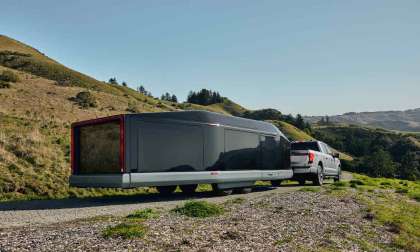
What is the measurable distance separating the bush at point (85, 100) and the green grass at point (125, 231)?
38485 millimetres

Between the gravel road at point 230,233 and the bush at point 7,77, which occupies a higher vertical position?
the bush at point 7,77

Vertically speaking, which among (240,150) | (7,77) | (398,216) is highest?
(7,77)

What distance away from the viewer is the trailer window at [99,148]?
12.6 m

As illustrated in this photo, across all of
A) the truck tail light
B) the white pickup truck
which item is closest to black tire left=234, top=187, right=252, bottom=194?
the white pickup truck

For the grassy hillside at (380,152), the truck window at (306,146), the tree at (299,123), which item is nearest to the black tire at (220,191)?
the truck window at (306,146)

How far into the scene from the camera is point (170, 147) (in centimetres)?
1335

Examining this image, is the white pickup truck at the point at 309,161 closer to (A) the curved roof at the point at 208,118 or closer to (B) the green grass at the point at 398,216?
(A) the curved roof at the point at 208,118

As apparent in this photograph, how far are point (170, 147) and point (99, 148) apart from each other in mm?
2205

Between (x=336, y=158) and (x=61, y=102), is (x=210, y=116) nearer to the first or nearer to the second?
(x=336, y=158)

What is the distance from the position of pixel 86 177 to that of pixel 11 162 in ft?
18.6

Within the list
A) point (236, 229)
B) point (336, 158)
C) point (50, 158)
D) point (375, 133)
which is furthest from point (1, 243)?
point (375, 133)


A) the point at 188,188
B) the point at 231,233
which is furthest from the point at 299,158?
the point at 231,233

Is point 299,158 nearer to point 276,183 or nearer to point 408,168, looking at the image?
point 276,183

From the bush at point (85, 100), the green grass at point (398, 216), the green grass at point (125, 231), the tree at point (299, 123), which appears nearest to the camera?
the green grass at point (125, 231)
